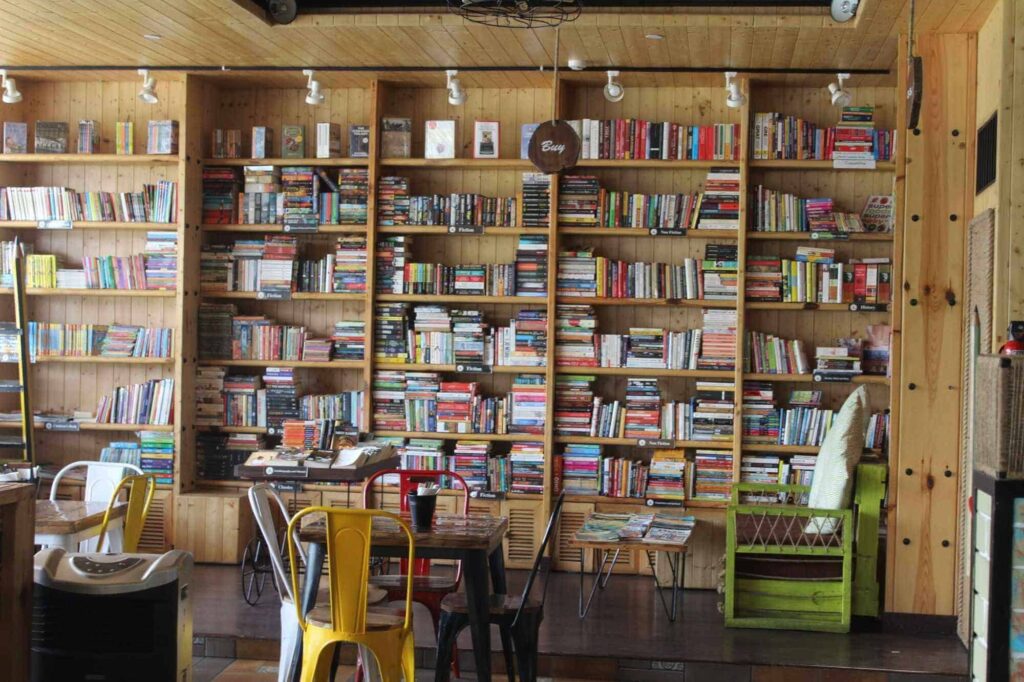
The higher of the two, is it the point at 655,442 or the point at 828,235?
the point at 828,235

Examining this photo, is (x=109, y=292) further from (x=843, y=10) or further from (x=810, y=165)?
(x=843, y=10)

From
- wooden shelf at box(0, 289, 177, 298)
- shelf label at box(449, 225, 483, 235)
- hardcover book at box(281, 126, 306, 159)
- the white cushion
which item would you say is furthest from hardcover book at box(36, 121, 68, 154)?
the white cushion

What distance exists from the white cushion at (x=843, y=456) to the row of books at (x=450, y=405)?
1902 millimetres

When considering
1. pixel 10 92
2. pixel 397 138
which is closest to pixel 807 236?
pixel 397 138

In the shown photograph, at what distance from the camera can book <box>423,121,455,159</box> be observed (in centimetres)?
752

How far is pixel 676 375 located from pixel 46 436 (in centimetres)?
426

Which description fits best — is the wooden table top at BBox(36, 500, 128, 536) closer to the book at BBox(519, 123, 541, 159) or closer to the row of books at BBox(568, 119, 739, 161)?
the book at BBox(519, 123, 541, 159)

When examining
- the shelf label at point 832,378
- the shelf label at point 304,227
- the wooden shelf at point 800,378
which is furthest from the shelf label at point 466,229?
the shelf label at point 832,378

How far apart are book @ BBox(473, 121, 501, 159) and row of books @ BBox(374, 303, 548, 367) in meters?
1.00

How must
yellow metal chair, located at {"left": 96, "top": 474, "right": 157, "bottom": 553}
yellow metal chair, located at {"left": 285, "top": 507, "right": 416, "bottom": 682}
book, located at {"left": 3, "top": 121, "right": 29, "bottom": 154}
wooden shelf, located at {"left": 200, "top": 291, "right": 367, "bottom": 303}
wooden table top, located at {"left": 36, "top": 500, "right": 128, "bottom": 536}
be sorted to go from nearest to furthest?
yellow metal chair, located at {"left": 285, "top": 507, "right": 416, "bottom": 682}
wooden table top, located at {"left": 36, "top": 500, "right": 128, "bottom": 536}
yellow metal chair, located at {"left": 96, "top": 474, "right": 157, "bottom": 553}
wooden shelf, located at {"left": 200, "top": 291, "right": 367, "bottom": 303}
book, located at {"left": 3, "top": 121, "right": 29, "bottom": 154}

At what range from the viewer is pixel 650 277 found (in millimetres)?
7383

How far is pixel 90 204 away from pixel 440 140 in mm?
2323

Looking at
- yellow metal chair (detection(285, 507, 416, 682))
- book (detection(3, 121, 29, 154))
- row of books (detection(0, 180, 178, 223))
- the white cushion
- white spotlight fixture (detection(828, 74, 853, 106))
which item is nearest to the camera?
yellow metal chair (detection(285, 507, 416, 682))

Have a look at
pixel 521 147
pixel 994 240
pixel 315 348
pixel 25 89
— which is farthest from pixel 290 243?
pixel 994 240
